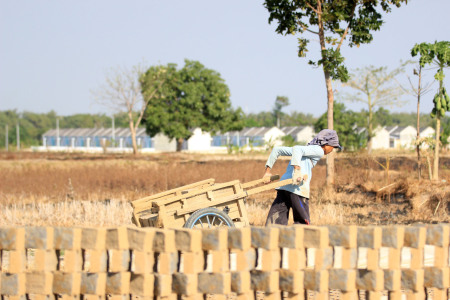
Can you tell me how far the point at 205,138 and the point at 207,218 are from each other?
223 ft

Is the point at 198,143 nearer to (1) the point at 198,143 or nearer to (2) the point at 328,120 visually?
(1) the point at 198,143

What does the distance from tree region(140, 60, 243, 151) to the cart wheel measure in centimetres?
4714

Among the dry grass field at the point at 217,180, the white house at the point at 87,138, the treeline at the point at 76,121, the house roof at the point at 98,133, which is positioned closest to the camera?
the dry grass field at the point at 217,180

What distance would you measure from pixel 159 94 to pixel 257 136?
2812 centimetres

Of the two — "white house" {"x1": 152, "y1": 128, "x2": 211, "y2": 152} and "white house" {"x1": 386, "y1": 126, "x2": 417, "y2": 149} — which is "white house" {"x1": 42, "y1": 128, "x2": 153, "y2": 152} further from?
"white house" {"x1": 386, "y1": 126, "x2": 417, "y2": 149}

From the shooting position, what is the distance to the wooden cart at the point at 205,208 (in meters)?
6.47

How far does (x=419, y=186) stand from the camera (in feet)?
42.9

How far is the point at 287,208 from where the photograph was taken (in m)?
6.88

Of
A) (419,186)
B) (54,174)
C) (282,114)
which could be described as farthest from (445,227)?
(282,114)

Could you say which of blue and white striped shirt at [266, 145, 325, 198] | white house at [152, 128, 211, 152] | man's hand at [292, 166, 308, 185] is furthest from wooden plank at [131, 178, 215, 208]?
white house at [152, 128, 211, 152]

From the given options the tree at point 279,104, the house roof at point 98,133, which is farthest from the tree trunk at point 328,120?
the tree at point 279,104

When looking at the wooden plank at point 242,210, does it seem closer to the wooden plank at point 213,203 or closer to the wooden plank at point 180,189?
the wooden plank at point 213,203

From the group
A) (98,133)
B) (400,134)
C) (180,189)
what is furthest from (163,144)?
(180,189)

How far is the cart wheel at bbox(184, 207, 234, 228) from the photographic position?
6434 mm
